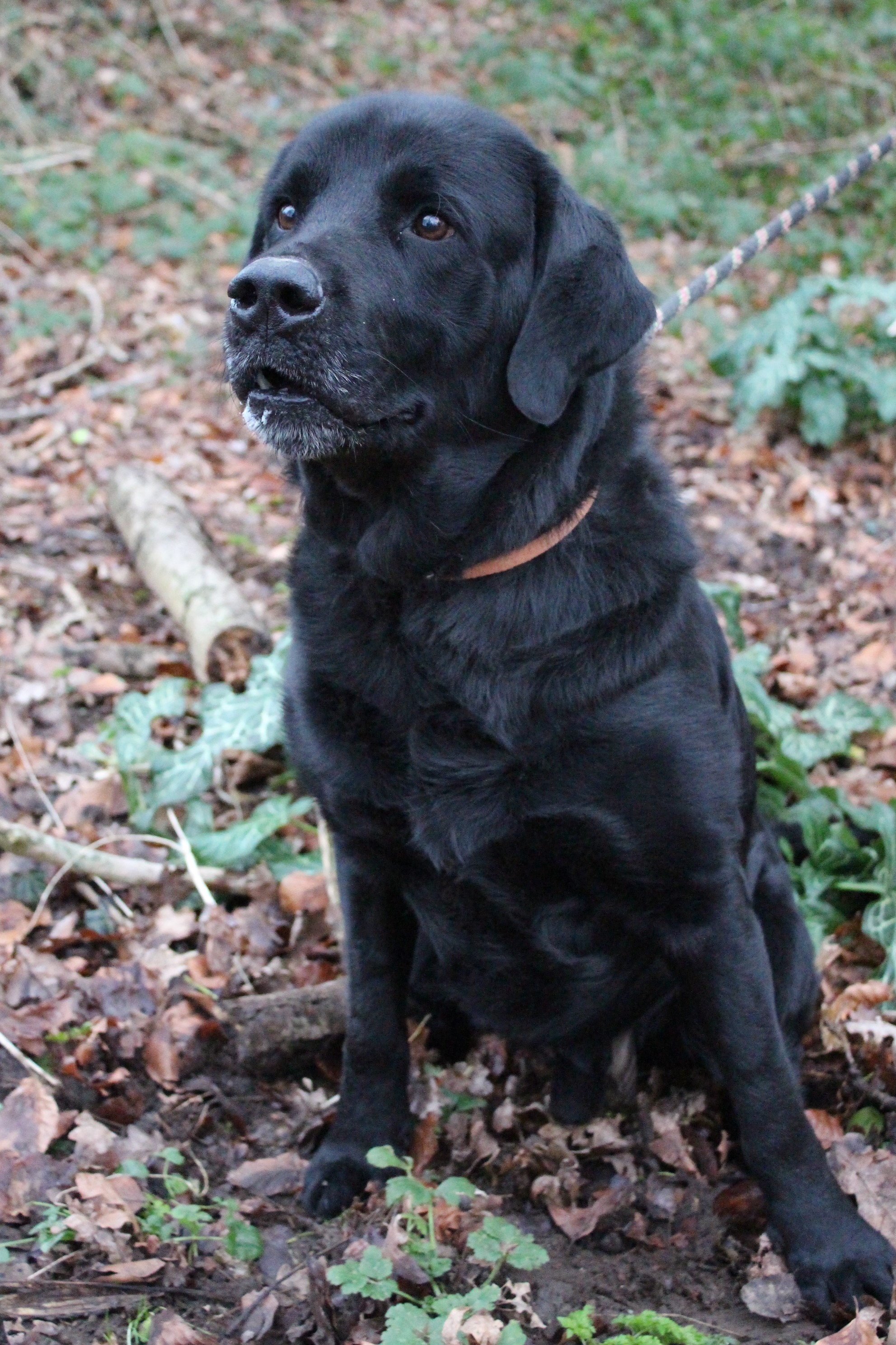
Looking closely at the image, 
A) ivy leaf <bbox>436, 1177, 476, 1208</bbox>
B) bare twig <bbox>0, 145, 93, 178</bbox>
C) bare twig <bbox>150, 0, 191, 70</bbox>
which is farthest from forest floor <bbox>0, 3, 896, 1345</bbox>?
bare twig <bbox>150, 0, 191, 70</bbox>

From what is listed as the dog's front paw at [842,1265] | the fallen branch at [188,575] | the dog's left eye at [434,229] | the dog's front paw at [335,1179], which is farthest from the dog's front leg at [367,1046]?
the fallen branch at [188,575]

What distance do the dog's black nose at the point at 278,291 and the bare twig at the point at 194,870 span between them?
5.95 feet

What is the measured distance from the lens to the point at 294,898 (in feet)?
12.0

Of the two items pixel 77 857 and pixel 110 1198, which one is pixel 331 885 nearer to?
pixel 77 857

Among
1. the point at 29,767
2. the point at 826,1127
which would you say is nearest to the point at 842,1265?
the point at 826,1127

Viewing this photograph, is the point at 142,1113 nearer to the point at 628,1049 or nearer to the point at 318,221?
the point at 628,1049

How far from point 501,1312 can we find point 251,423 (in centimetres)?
180

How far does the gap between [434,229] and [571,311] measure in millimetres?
318

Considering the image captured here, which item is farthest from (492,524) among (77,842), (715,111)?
(715,111)

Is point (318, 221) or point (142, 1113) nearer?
point (318, 221)

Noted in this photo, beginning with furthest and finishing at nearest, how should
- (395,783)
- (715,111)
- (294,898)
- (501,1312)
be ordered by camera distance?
(715,111) < (294,898) < (395,783) < (501,1312)

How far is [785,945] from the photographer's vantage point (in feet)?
9.84

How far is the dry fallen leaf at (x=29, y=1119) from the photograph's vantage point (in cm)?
273

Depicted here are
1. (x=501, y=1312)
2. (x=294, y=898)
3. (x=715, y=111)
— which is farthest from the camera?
(x=715, y=111)
